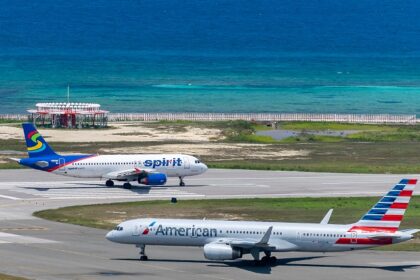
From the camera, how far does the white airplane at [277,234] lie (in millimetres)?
85562

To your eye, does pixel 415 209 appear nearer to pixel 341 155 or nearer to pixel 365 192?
pixel 365 192

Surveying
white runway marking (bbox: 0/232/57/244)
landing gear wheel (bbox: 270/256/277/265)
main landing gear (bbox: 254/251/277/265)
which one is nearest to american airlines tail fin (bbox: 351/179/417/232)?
landing gear wheel (bbox: 270/256/277/265)

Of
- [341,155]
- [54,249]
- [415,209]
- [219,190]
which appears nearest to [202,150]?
[341,155]

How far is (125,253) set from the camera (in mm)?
93000

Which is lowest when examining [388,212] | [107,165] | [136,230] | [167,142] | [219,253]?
[219,253]

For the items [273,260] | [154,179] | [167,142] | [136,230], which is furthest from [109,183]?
[273,260]

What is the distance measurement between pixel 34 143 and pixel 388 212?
198ft

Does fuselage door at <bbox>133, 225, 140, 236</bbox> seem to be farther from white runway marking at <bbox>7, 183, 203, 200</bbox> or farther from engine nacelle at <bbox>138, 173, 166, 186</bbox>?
engine nacelle at <bbox>138, 173, 166, 186</bbox>

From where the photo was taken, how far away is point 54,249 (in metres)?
94.7

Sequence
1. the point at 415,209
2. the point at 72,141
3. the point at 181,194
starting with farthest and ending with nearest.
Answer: the point at 72,141 → the point at 181,194 → the point at 415,209

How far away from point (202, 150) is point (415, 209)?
56755 mm

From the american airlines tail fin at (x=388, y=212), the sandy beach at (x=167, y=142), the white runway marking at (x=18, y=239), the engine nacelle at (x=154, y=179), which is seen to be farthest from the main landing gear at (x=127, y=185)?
the american airlines tail fin at (x=388, y=212)

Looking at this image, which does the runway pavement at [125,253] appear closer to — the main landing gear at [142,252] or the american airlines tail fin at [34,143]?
the main landing gear at [142,252]

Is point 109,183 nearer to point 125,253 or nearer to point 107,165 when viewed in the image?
point 107,165
